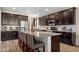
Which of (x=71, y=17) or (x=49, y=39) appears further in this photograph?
(x=49, y=39)

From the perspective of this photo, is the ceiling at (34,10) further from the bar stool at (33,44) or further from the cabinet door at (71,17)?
the bar stool at (33,44)

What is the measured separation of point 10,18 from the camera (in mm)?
1740

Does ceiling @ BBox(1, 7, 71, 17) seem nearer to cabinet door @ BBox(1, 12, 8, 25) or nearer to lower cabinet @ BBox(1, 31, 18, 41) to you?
cabinet door @ BBox(1, 12, 8, 25)

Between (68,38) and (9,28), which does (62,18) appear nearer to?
(68,38)

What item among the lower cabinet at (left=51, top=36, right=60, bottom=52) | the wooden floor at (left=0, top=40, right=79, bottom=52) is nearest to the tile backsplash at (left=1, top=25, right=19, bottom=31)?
the wooden floor at (left=0, top=40, right=79, bottom=52)

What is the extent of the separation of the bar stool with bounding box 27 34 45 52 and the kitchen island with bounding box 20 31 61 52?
2.1 inches

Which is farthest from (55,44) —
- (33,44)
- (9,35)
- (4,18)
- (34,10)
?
(4,18)

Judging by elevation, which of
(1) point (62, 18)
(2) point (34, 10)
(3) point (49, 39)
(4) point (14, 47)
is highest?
(2) point (34, 10)

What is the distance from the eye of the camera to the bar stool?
1759 mm

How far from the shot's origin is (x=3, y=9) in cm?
172

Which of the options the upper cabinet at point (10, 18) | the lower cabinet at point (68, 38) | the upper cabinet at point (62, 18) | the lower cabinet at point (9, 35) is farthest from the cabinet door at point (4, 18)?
the lower cabinet at point (68, 38)

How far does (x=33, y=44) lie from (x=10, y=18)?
536mm
